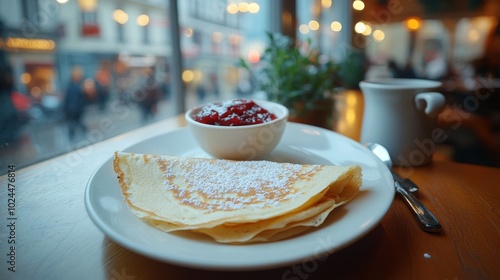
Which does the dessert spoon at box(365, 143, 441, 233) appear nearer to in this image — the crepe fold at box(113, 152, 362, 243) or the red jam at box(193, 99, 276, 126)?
the crepe fold at box(113, 152, 362, 243)

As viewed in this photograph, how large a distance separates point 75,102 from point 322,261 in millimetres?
2228

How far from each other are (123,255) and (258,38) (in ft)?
8.38

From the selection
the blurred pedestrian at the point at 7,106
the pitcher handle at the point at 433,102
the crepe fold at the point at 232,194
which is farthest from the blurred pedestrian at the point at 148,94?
the pitcher handle at the point at 433,102

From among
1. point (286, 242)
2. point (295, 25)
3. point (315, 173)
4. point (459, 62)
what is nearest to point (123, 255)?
point (286, 242)

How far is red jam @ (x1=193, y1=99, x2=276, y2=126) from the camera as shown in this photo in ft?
2.75

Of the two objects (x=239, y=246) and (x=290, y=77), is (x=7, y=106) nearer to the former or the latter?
(x=290, y=77)

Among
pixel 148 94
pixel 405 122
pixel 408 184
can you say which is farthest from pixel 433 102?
pixel 148 94

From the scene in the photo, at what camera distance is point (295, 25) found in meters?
2.89

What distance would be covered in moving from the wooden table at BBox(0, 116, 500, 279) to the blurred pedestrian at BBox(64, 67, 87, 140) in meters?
1.51

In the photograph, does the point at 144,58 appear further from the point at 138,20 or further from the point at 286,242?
the point at 286,242

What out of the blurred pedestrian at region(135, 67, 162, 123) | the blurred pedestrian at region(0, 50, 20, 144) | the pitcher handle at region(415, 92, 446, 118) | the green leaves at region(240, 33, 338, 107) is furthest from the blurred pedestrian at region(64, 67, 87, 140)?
the pitcher handle at region(415, 92, 446, 118)

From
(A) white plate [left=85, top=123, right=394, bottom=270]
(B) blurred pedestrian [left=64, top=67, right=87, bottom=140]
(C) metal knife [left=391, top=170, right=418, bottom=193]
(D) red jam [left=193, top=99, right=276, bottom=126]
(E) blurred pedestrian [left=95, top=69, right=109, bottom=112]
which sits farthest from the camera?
(E) blurred pedestrian [left=95, top=69, right=109, bottom=112]

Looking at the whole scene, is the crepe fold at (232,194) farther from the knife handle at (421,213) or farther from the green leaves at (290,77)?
the green leaves at (290,77)

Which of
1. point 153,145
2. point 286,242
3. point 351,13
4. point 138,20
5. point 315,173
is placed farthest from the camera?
point 351,13
